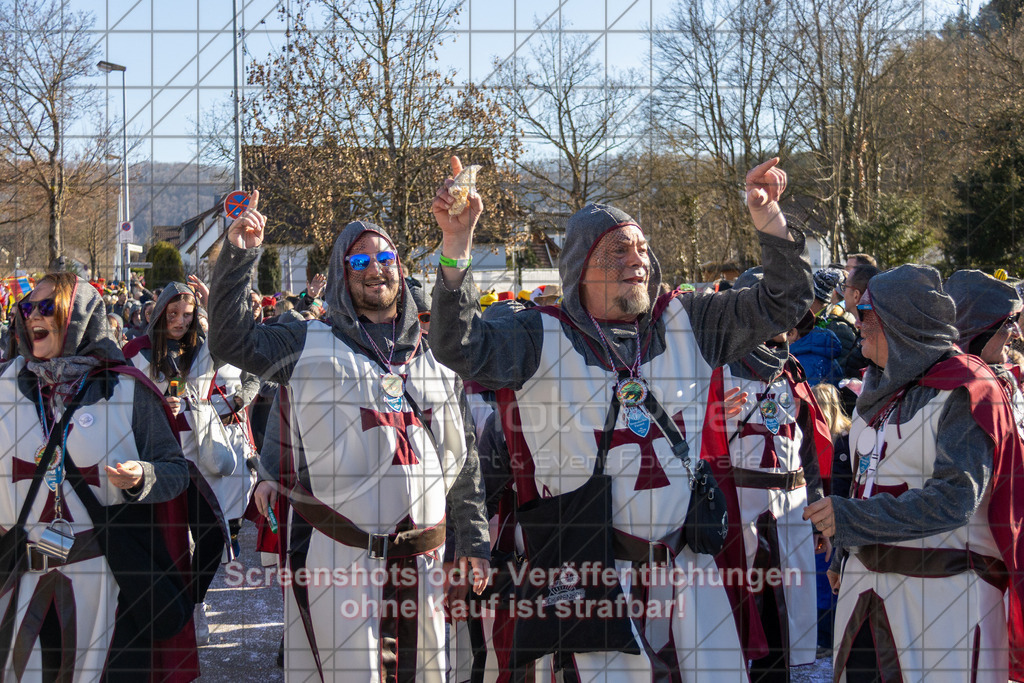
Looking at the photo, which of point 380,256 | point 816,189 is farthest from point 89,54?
point 816,189

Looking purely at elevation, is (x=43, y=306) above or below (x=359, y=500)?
above

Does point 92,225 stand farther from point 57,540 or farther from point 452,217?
point 452,217

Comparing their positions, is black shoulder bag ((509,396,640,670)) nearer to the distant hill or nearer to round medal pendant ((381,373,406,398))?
round medal pendant ((381,373,406,398))

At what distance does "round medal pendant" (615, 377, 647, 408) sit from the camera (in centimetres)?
261

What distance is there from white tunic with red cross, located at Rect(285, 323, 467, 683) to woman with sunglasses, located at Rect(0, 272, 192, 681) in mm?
567

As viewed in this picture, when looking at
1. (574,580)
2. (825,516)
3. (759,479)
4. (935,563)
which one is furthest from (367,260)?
(759,479)

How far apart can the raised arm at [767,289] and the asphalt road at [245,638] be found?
2.62 m

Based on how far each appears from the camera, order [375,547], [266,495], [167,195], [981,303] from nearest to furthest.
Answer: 1. [375,547]
2. [981,303]
3. [266,495]
4. [167,195]

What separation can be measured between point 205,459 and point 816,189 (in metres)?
15.3

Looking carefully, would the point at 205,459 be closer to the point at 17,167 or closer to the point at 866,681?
the point at 866,681

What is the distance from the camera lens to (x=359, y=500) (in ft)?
9.89

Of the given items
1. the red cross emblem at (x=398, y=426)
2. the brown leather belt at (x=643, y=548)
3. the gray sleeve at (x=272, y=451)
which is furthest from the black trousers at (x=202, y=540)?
the brown leather belt at (x=643, y=548)

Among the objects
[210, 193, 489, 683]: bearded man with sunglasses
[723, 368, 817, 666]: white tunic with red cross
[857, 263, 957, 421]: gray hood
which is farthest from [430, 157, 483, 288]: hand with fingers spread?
[723, 368, 817, 666]: white tunic with red cross

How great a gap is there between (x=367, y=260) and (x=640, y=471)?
1.27 m
